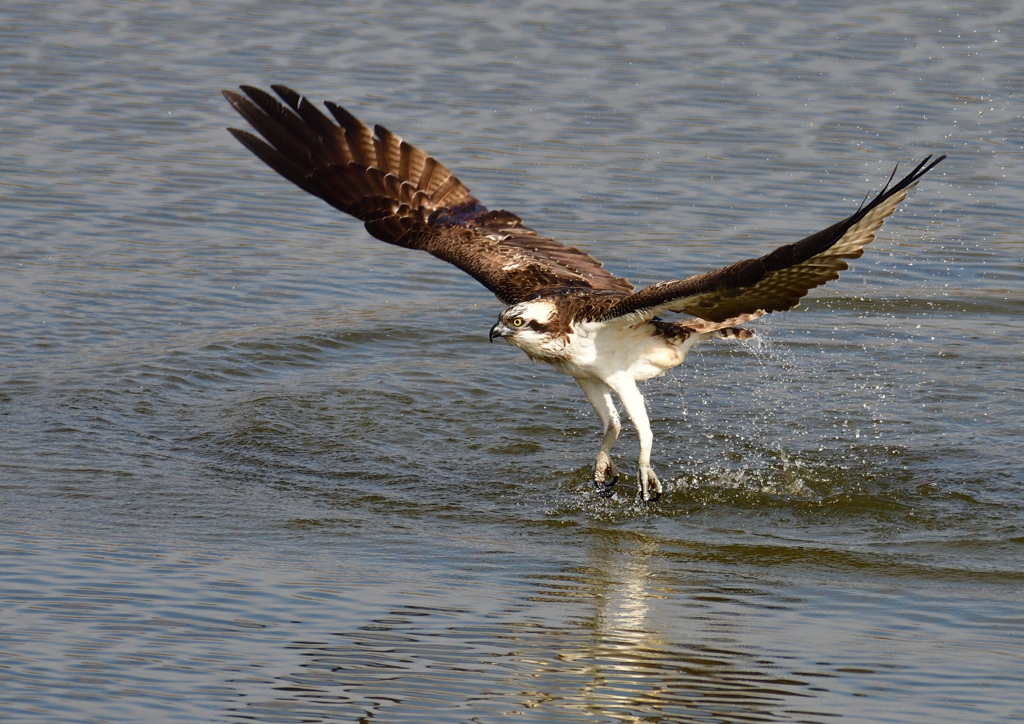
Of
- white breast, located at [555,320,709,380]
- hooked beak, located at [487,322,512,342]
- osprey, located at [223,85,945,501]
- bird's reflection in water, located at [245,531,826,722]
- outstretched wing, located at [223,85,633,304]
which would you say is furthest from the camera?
outstretched wing, located at [223,85,633,304]

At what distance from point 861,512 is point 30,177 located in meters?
9.10

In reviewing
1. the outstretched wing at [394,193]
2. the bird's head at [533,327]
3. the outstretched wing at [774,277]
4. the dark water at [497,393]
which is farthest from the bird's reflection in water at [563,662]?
the outstretched wing at [394,193]

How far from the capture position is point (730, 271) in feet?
25.0

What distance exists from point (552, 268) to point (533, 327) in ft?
4.18

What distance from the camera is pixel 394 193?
413 inches

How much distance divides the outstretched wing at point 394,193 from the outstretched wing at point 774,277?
4.84 ft

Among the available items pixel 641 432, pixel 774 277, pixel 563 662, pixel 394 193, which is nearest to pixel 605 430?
pixel 641 432

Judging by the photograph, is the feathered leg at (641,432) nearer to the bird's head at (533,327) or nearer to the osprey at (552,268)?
the osprey at (552,268)

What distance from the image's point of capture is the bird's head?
8.91 meters

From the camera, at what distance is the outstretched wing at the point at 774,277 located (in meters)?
7.34

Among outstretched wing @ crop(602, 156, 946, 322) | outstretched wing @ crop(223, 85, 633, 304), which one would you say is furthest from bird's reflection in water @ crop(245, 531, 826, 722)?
outstretched wing @ crop(223, 85, 633, 304)

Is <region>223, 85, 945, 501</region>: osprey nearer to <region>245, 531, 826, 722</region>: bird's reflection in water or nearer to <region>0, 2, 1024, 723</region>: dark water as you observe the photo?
<region>0, 2, 1024, 723</region>: dark water

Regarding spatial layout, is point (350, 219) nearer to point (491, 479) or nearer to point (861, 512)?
point (491, 479)

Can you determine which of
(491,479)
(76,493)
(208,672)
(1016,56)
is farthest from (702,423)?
(1016,56)
